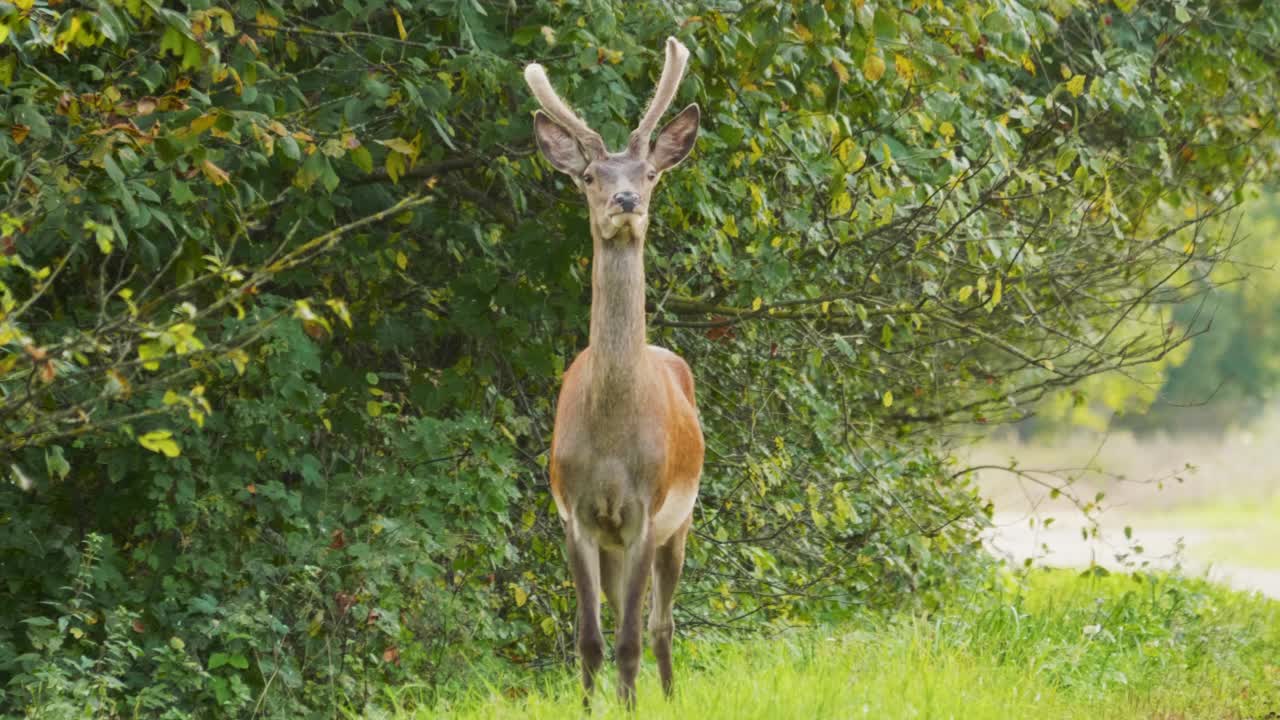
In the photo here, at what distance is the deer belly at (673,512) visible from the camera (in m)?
6.23

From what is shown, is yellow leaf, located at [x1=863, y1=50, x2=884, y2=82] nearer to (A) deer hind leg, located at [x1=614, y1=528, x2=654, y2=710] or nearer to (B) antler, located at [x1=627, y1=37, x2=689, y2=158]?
(B) antler, located at [x1=627, y1=37, x2=689, y2=158]

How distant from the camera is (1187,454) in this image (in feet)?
136

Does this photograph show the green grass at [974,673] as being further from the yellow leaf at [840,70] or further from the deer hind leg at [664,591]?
the yellow leaf at [840,70]

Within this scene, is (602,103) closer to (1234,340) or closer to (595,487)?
(595,487)

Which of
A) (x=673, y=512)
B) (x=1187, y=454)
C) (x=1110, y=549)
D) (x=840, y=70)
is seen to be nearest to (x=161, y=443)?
(x=673, y=512)

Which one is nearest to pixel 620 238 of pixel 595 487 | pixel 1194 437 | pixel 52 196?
pixel 595 487

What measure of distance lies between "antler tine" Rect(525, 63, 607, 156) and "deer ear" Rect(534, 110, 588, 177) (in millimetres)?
37

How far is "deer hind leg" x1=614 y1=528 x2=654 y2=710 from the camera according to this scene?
5996 mm

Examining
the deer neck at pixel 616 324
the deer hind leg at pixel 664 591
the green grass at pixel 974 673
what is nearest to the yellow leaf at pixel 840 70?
the deer neck at pixel 616 324

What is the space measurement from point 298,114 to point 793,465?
3.96 m

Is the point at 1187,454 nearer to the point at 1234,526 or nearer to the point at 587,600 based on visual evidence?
the point at 1234,526

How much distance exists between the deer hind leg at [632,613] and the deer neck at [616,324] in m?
0.53

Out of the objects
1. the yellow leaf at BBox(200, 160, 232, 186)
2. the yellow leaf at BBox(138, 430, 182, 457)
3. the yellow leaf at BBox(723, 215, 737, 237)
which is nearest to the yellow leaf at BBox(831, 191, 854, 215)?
the yellow leaf at BBox(723, 215, 737, 237)

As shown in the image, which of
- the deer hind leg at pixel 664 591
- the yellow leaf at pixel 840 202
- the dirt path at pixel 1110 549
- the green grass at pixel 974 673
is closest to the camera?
the green grass at pixel 974 673
